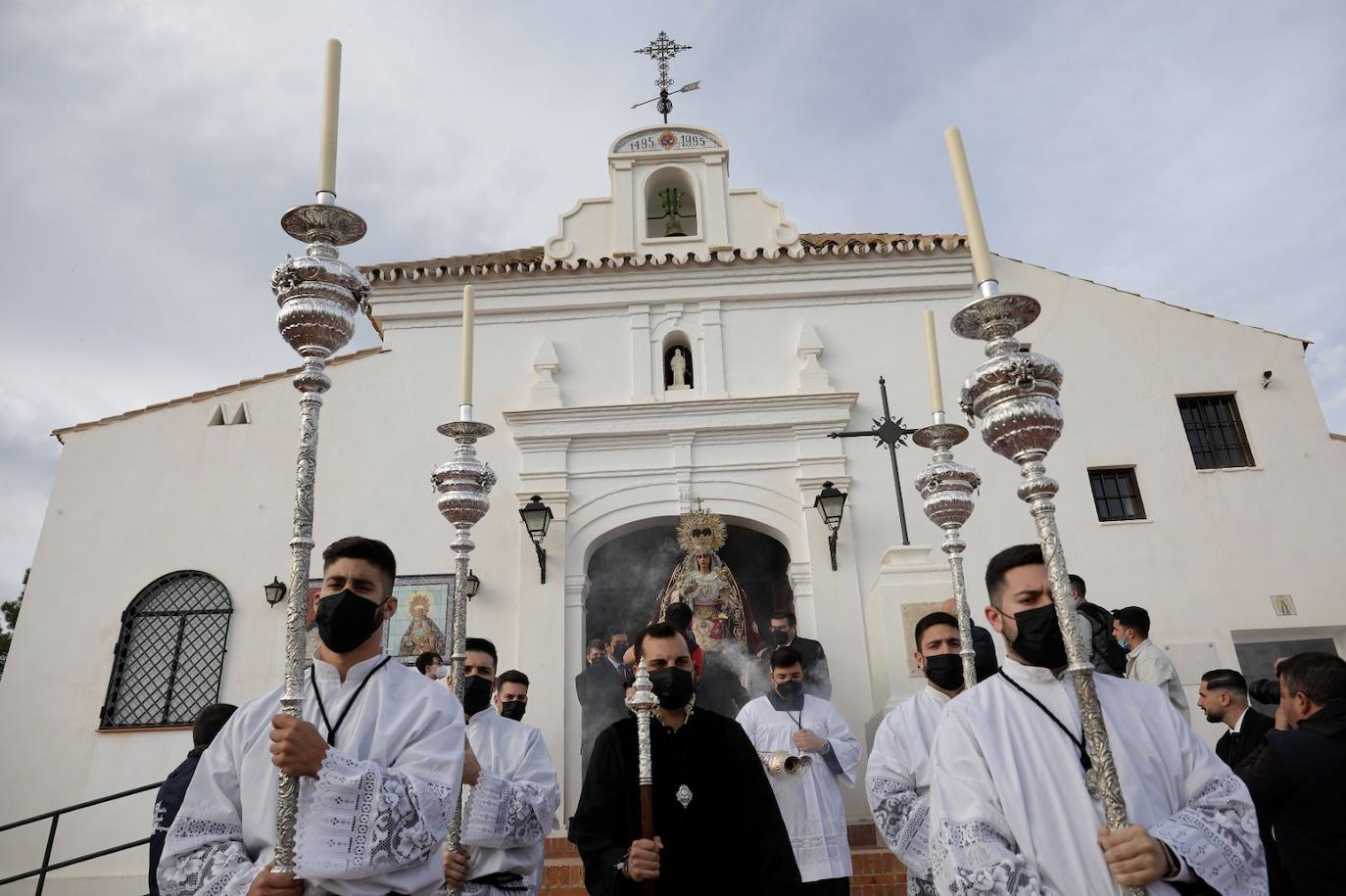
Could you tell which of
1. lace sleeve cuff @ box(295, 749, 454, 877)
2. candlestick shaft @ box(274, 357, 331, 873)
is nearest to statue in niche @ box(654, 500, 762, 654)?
candlestick shaft @ box(274, 357, 331, 873)

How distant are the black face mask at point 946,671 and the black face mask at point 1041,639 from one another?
1.74 meters

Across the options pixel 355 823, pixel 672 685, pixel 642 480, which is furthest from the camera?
pixel 642 480

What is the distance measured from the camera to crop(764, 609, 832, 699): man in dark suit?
29.8 ft

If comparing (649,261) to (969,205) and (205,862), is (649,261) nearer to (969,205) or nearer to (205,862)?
(969,205)

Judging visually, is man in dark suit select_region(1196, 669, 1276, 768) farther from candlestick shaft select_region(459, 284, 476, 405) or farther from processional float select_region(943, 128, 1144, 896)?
candlestick shaft select_region(459, 284, 476, 405)

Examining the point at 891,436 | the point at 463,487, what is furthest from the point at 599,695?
the point at 463,487

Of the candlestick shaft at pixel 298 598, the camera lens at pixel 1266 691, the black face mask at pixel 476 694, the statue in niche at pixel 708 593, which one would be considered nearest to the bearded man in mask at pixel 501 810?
the black face mask at pixel 476 694

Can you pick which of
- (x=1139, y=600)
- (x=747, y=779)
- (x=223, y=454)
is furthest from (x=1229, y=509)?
(x=223, y=454)

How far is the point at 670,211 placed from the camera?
13305 mm

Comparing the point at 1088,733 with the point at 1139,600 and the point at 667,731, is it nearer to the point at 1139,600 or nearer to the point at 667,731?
the point at 667,731

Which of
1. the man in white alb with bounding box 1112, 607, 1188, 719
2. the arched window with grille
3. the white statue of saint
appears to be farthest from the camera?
the white statue of saint

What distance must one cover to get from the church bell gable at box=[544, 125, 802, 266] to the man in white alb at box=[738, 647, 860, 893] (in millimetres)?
7431

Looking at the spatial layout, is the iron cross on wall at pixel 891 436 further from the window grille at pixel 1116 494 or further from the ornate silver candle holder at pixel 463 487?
the ornate silver candle holder at pixel 463 487

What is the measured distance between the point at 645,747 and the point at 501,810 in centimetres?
119
